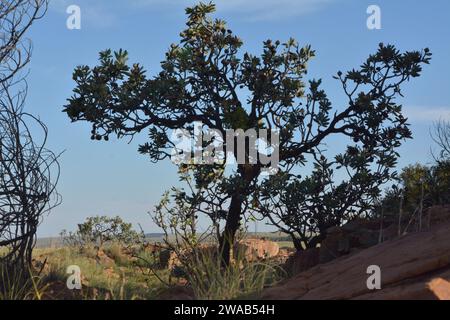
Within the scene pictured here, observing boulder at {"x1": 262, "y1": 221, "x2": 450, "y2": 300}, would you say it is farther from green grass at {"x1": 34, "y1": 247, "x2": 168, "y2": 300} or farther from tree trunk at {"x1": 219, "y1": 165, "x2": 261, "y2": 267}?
tree trunk at {"x1": 219, "y1": 165, "x2": 261, "y2": 267}

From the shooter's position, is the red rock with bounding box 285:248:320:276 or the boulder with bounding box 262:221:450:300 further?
the red rock with bounding box 285:248:320:276

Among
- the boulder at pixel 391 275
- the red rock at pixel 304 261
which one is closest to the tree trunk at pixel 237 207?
the red rock at pixel 304 261

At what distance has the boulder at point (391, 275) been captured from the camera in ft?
20.6

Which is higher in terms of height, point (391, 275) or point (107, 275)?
point (107, 275)

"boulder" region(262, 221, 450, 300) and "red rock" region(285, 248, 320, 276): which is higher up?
"red rock" region(285, 248, 320, 276)

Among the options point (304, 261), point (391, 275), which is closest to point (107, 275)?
point (304, 261)

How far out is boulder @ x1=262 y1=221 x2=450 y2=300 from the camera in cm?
627

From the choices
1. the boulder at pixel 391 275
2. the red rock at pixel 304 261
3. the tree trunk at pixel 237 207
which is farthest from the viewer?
the tree trunk at pixel 237 207

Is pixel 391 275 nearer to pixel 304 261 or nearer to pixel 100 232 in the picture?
pixel 304 261

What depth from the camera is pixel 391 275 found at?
690cm

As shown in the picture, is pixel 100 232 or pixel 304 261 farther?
pixel 100 232

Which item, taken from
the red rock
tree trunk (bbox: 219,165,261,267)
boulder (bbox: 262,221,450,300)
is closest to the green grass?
tree trunk (bbox: 219,165,261,267)

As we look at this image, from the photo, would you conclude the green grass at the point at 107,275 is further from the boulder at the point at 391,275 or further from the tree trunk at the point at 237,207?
the boulder at the point at 391,275

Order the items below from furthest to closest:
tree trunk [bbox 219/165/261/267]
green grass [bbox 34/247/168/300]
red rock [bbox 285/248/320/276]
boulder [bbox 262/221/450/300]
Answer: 1. tree trunk [bbox 219/165/261/267]
2. red rock [bbox 285/248/320/276]
3. green grass [bbox 34/247/168/300]
4. boulder [bbox 262/221/450/300]
